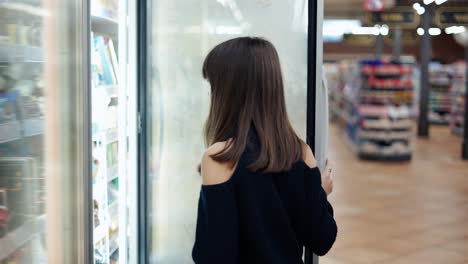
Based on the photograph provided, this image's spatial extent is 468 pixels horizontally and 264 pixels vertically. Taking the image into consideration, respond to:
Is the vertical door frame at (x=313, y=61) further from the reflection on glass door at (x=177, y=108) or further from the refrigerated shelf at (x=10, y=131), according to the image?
the refrigerated shelf at (x=10, y=131)

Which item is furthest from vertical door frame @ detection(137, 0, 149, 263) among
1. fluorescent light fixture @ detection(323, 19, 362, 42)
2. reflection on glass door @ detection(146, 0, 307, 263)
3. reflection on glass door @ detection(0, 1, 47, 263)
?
fluorescent light fixture @ detection(323, 19, 362, 42)

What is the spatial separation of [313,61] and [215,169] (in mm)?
1134

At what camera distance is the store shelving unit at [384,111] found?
1113cm

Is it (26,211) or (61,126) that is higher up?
(61,126)

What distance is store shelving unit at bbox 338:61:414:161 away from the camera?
11133 millimetres

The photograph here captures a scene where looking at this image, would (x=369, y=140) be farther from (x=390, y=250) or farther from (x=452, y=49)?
(x=452, y=49)

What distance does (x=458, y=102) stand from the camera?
52.0 feet

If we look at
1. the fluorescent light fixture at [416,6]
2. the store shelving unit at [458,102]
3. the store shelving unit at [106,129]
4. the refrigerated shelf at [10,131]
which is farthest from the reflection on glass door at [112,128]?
the store shelving unit at [458,102]

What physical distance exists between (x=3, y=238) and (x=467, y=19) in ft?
41.3

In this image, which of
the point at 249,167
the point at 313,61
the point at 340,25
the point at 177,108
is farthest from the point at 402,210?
the point at 340,25

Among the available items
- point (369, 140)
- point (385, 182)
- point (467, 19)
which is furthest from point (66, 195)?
point (467, 19)

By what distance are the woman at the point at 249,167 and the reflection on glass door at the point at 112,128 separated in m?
1.38

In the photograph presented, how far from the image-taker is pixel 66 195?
7.23 feet

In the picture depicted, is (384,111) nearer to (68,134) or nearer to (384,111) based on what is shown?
(384,111)
